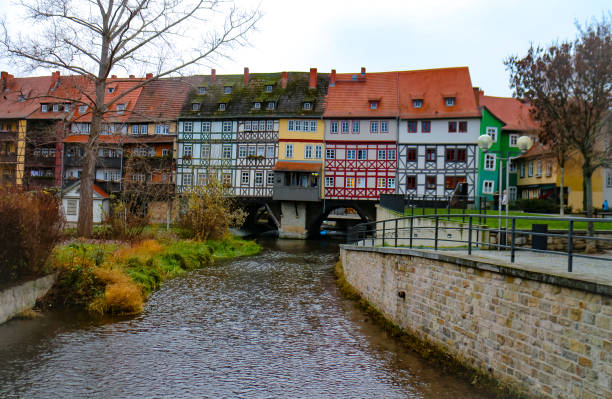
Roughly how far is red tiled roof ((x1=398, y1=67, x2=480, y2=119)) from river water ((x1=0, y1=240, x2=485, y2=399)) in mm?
27781

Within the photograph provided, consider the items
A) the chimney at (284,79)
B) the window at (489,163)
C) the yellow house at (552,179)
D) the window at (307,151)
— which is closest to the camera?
the yellow house at (552,179)

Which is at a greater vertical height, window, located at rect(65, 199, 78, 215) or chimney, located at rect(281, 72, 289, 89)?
chimney, located at rect(281, 72, 289, 89)

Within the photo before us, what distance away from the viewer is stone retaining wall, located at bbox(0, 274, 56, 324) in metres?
10.9

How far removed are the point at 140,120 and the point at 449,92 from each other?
2622cm

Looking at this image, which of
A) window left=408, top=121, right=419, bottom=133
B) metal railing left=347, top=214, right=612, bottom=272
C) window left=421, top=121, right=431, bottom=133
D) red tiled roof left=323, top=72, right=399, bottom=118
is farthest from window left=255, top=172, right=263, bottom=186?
metal railing left=347, top=214, right=612, bottom=272

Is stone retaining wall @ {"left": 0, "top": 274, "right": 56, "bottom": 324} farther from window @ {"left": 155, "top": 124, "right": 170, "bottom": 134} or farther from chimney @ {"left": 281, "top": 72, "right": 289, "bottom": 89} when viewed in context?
chimney @ {"left": 281, "top": 72, "right": 289, "bottom": 89}

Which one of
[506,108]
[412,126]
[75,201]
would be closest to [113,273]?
[75,201]

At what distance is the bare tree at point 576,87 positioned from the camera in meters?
18.0

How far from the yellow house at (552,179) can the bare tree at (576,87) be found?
47.5 feet

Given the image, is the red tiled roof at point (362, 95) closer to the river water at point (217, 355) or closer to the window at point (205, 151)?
the window at point (205, 151)

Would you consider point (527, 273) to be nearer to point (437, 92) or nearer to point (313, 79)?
point (437, 92)

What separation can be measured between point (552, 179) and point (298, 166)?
19290 mm

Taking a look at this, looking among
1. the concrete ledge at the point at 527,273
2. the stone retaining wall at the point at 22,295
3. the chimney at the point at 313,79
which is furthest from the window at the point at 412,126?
the stone retaining wall at the point at 22,295

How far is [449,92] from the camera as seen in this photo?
40344 millimetres
